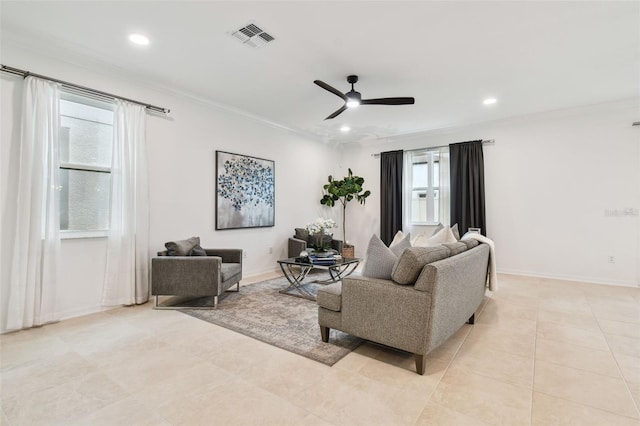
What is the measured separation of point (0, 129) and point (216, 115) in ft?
8.18

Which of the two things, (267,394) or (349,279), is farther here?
(349,279)

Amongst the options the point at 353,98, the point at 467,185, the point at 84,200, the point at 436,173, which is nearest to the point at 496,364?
the point at 353,98

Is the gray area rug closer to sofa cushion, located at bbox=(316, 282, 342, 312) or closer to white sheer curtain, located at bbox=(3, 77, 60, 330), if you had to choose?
sofa cushion, located at bbox=(316, 282, 342, 312)

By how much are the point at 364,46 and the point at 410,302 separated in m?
2.51

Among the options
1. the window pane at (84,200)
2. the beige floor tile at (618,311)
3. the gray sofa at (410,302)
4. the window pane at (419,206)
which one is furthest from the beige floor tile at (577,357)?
the window pane at (84,200)

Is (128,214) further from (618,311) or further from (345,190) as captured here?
(618,311)

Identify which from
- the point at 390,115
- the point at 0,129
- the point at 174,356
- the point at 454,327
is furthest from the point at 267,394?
the point at 390,115

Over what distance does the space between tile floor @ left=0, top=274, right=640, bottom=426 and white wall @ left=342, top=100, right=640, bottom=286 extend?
6.96ft

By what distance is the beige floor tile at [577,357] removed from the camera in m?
2.22

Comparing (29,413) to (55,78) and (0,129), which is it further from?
(55,78)

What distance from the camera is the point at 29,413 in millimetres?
1738

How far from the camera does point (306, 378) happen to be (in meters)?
2.09

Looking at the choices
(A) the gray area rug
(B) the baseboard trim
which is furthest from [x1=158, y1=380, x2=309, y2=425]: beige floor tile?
(B) the baseboard trim

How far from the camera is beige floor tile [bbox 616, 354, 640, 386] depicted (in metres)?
2.09
